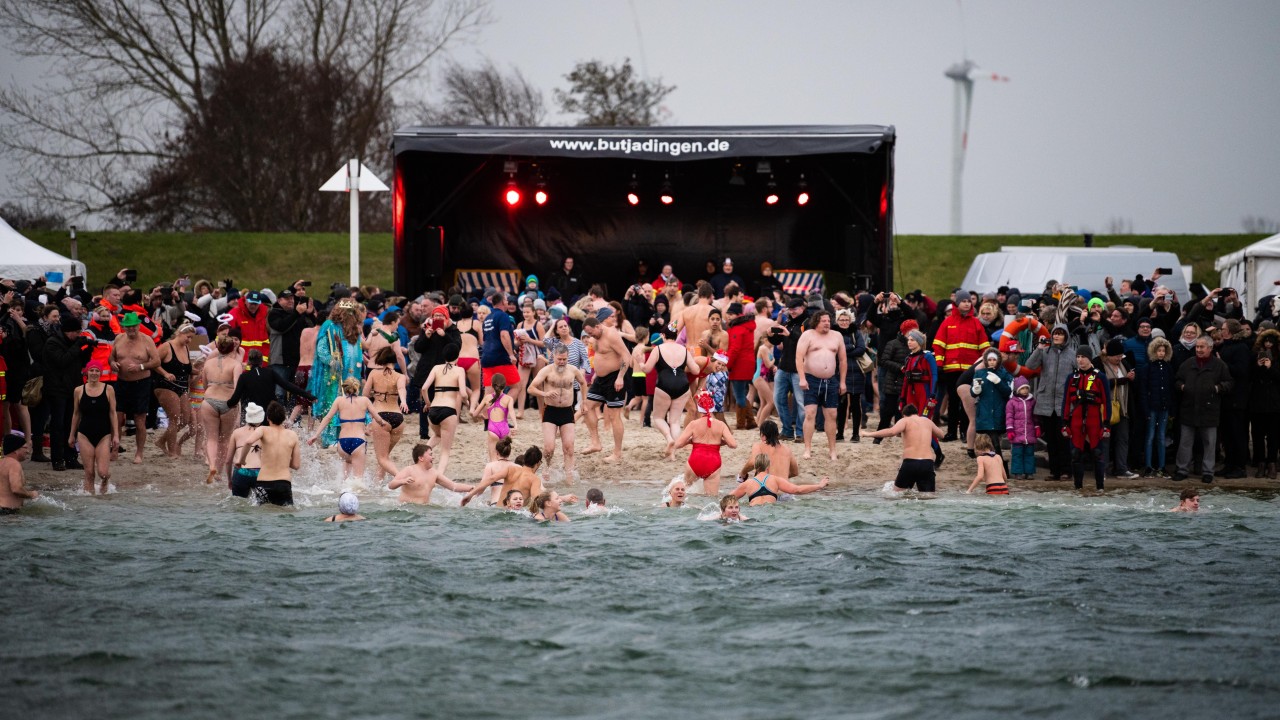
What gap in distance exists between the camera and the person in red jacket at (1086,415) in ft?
49.4

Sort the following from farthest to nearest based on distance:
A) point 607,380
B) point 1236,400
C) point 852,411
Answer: point 852,411 → point 607,380 → point 1236,400

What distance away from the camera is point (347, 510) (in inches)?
526

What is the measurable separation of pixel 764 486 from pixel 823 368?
2377 millimetres

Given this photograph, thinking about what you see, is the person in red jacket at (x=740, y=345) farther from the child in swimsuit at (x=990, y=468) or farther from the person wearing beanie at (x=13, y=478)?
the person wearing beanie at (x=13, y=478)

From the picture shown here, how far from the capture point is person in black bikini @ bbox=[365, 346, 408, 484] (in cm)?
1476

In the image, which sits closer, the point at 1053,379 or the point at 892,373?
the point at 1053,379

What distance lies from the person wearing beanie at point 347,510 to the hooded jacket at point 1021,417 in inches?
270

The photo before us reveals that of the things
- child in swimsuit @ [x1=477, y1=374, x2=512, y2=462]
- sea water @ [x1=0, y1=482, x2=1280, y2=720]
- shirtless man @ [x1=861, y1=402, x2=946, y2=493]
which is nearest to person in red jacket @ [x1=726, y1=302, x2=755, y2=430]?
sea water @ [x1=0, y1=482, x2=1280, y2=720]

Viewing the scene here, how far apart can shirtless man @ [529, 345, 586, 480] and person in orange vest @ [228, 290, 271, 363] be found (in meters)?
3.73

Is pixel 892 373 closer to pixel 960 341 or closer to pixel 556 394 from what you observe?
pixel 960 341

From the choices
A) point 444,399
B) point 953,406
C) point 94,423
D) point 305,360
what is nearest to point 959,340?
point 953,406

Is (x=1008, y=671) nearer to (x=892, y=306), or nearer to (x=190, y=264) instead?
(x=892, y=306)

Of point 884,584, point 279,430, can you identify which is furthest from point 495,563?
point 884,584

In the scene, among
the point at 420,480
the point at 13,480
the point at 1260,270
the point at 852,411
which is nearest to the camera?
the point at 13,480
